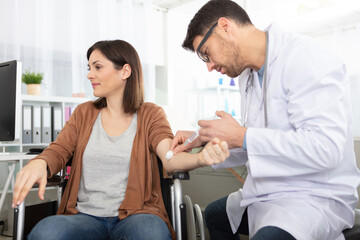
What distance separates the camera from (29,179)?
1.22 meters

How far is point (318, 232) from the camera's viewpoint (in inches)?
38.8

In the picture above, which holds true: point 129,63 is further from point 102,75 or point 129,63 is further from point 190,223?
point 190,223

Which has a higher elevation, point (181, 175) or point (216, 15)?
point (216, 15)

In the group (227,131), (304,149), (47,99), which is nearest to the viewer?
(304,149)

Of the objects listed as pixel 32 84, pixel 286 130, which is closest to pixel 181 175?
pixel 286 130

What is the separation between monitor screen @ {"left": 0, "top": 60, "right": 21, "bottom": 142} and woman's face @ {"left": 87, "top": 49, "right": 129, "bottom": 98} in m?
0.63

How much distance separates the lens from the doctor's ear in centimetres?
159

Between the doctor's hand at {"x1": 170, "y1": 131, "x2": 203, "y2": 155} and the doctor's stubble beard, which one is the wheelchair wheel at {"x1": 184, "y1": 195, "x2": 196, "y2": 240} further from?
the doctor's stubble beard

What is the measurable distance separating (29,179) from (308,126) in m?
0.92

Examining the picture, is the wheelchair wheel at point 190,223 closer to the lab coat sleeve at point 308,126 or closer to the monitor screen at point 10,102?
the lab coat sleeve at point 308,126

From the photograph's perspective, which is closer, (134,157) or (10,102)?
(134,157)

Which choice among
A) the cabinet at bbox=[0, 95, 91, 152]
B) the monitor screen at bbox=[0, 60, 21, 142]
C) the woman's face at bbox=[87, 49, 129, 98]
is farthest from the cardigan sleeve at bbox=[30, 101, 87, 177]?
the cabinet at bbox=[0, 95, 91, 152]

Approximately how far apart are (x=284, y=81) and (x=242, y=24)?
29 cm

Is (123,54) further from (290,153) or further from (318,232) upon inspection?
(318,232)
